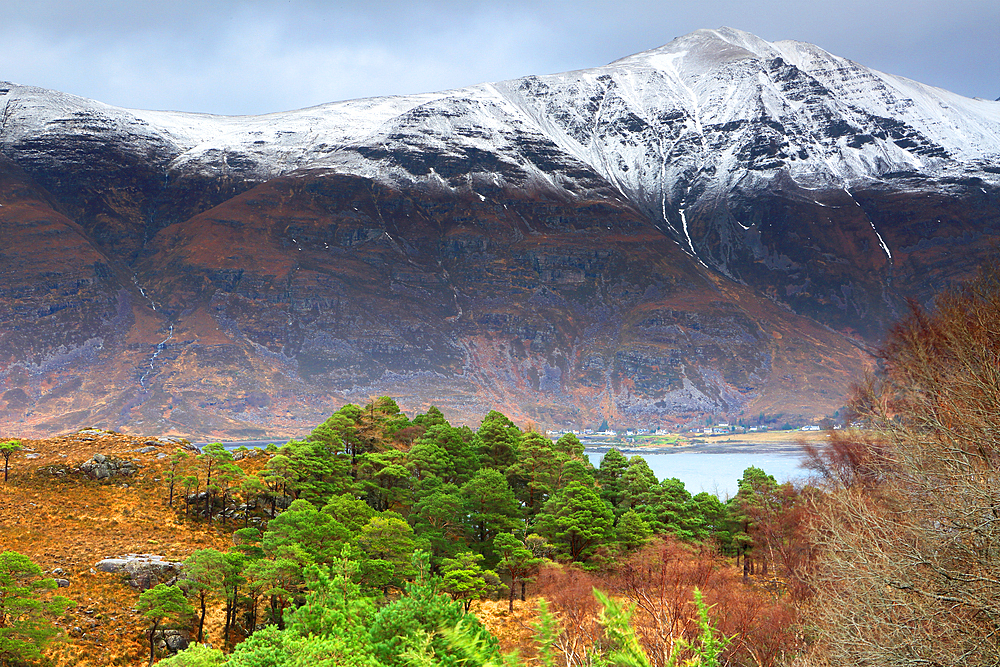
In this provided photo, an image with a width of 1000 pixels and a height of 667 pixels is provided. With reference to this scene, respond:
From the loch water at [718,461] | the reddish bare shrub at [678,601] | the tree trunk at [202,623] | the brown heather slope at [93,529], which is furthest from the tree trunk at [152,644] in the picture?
the loch water at [718,461]

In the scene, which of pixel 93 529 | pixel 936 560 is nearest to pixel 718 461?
pixel 93 529

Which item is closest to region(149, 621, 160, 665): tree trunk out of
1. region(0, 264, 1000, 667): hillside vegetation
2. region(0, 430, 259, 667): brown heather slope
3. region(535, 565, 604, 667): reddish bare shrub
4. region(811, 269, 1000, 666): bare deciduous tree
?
region(0, 264, 1000, 667): hillside vegetation

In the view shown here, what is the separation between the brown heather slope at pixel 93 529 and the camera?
32562 millimetres

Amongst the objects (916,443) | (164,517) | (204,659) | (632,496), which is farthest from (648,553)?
(164,517)

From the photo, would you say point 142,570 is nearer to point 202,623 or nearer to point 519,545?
point 202,623

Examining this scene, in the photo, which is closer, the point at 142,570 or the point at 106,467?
the point at 142,570

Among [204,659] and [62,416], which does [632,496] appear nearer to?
[204,659]

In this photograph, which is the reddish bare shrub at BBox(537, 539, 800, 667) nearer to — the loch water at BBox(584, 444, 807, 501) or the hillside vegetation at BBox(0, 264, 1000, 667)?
the hillside vegetation at BBox(0, 264, 1000, 667)

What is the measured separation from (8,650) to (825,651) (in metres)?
31.6

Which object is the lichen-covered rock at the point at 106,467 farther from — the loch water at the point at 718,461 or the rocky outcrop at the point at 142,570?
the loch water at the point at 718,461

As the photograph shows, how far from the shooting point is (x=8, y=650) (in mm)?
27906

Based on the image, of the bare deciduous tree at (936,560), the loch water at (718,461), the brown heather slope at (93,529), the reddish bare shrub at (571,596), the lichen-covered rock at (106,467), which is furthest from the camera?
the loch water at (718,461)

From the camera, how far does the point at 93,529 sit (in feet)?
134

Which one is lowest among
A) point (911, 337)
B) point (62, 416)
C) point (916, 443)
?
point (62, 416)
